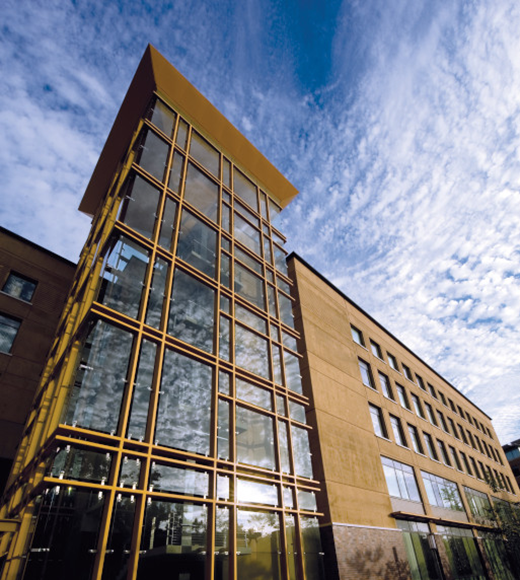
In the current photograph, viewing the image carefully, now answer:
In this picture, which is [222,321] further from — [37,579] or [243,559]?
[37,579]

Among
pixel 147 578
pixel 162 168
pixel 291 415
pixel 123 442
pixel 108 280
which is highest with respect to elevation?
pixel 162 168

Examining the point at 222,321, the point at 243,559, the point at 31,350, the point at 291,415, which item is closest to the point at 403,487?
the point at 291,415

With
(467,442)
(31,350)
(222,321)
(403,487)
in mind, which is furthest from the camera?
(467,442)

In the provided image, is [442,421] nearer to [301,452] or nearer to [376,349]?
[376,349]

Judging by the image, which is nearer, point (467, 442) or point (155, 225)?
Result: point (155, 225)

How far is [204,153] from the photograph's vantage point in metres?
20.0

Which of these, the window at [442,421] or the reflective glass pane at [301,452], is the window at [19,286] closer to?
the reflective glass pane at [301,452]

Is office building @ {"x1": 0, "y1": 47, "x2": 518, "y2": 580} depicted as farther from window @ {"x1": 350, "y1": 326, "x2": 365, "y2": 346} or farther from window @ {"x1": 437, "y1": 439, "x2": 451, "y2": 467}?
window @ {"x1": 437, "y1": 439, "x2": 451, "y2": 467}

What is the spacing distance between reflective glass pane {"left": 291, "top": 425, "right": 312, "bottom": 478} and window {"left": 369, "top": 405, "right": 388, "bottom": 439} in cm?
741

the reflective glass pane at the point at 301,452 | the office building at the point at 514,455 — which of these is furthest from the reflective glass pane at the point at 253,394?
the office building at the point at 514,455

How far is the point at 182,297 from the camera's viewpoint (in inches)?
531

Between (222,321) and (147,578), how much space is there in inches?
341

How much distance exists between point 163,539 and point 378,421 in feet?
55.3

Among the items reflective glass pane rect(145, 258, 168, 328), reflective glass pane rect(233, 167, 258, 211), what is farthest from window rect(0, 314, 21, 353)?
reflective glass pane rect(233, 167, 258, 211)
